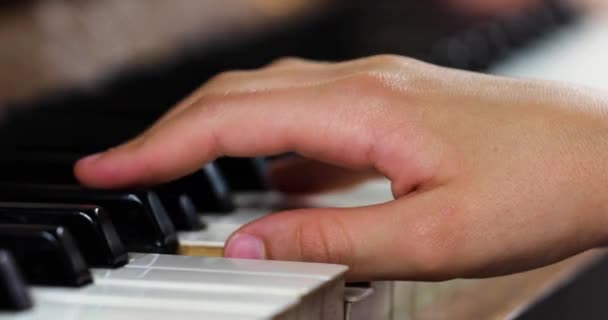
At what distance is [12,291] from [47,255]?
71mm

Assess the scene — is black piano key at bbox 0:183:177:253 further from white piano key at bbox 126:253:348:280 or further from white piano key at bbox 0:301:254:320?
white piano key at bbox 0:301:254:320

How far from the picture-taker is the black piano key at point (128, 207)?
85 cm

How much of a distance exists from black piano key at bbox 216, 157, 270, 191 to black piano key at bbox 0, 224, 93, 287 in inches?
17.0

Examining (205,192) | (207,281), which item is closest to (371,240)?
(207,281)

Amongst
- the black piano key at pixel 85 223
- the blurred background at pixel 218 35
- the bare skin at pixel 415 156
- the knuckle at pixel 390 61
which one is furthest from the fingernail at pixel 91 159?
the blurred background at pixel 218 35

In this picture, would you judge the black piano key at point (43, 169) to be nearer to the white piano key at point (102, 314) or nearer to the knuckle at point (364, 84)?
the knuckle at point (364, 84)

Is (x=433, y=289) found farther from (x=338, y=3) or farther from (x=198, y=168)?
(x=338, y=3)

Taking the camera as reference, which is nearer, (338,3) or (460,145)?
(460,145)

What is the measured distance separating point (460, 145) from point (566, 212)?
0.34ft

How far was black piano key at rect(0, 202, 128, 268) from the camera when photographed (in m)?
0.76

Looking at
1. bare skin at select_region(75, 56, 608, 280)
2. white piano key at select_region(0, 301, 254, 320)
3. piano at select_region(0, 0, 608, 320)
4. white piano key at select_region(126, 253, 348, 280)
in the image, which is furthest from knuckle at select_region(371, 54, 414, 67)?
white piano key at select_region(0, 301, 254, 320)

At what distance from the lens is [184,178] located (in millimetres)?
1018

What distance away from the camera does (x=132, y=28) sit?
5.22 ft

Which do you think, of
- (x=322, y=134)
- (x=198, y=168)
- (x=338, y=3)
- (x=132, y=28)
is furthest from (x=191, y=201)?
(x=338, y=3)
